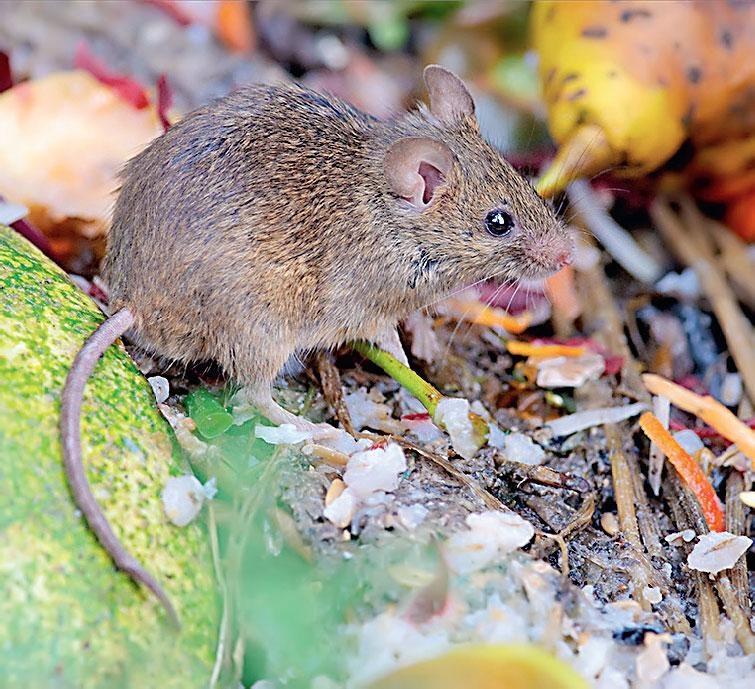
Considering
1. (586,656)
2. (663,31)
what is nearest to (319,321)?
(586,656)

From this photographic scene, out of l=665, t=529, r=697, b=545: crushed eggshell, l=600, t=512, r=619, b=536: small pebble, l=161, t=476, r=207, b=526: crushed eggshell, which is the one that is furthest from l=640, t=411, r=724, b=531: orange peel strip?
l=161, t=476, r=207, b=526: crushed eggshell

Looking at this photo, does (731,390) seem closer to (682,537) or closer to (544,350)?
(544,350)

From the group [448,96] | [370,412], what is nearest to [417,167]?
[448,96]

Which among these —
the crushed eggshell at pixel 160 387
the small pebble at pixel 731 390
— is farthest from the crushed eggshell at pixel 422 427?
the small pebble at pixel 731 390

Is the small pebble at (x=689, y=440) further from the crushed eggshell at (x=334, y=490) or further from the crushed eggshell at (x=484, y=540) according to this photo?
the crushed eggshell at (x=334, y=490)

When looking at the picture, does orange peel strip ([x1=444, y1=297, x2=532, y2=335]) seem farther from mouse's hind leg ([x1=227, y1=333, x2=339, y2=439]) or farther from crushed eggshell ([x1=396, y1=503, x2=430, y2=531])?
crushed eggshell ([x1=396, y1=503, x2=430, y2=531])

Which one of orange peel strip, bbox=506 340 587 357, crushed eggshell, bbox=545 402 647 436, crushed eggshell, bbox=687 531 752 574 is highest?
orange peel strip, bbox=506 340 587 357
